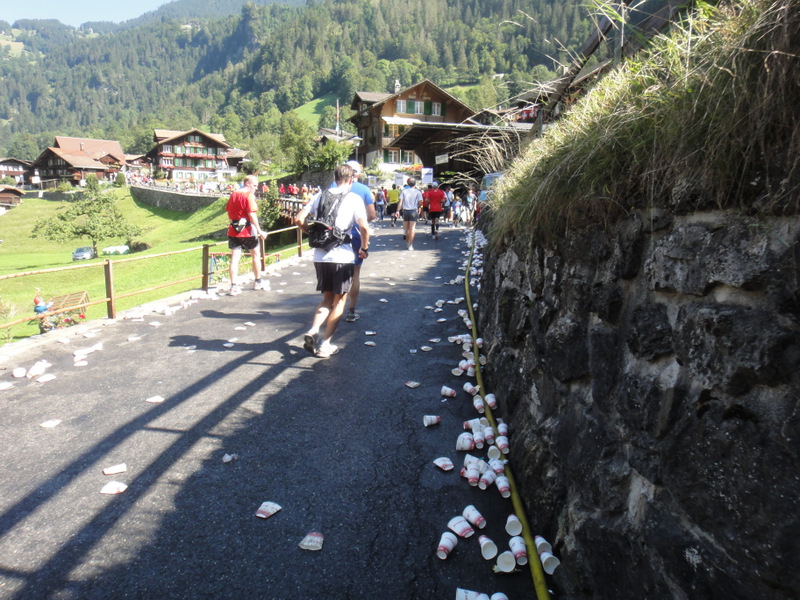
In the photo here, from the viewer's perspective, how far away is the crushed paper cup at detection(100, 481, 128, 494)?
10.5ft

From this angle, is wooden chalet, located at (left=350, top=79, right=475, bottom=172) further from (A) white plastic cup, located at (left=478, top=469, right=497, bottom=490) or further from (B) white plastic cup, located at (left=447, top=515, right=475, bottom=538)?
(B) white plastic cup, located at (left=447, top=515, right=475, bottom=538)

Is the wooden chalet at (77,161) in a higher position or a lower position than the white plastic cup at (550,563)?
higher

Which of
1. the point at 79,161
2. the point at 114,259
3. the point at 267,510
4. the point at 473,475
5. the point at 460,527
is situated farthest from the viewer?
the point at 79,161

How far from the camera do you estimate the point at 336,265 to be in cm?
530

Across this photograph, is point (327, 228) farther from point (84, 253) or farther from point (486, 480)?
point (84, 253)

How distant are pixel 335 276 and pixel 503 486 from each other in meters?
2.83

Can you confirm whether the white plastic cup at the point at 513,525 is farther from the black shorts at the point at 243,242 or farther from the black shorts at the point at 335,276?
the black shorts at the point at 243,242

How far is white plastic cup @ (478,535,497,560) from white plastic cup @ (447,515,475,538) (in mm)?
141

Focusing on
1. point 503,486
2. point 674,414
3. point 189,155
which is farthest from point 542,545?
point 189,155

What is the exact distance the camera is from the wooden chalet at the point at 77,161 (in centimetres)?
10625

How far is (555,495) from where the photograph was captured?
2725 mm

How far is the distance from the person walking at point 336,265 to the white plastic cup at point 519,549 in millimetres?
3109

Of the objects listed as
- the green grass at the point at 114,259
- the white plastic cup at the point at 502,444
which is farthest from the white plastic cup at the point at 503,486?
the green grass at the point at 114,259

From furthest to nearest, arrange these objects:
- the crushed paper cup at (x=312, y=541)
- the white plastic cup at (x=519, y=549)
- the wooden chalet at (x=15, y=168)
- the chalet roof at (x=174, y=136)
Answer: the wooden chalet at (x=15, y=168)
the chalet roof at (x=174, y=136)
the crushed paper cup at (x=312, y=541)
the white plastic cup at (x=519, y=549)
